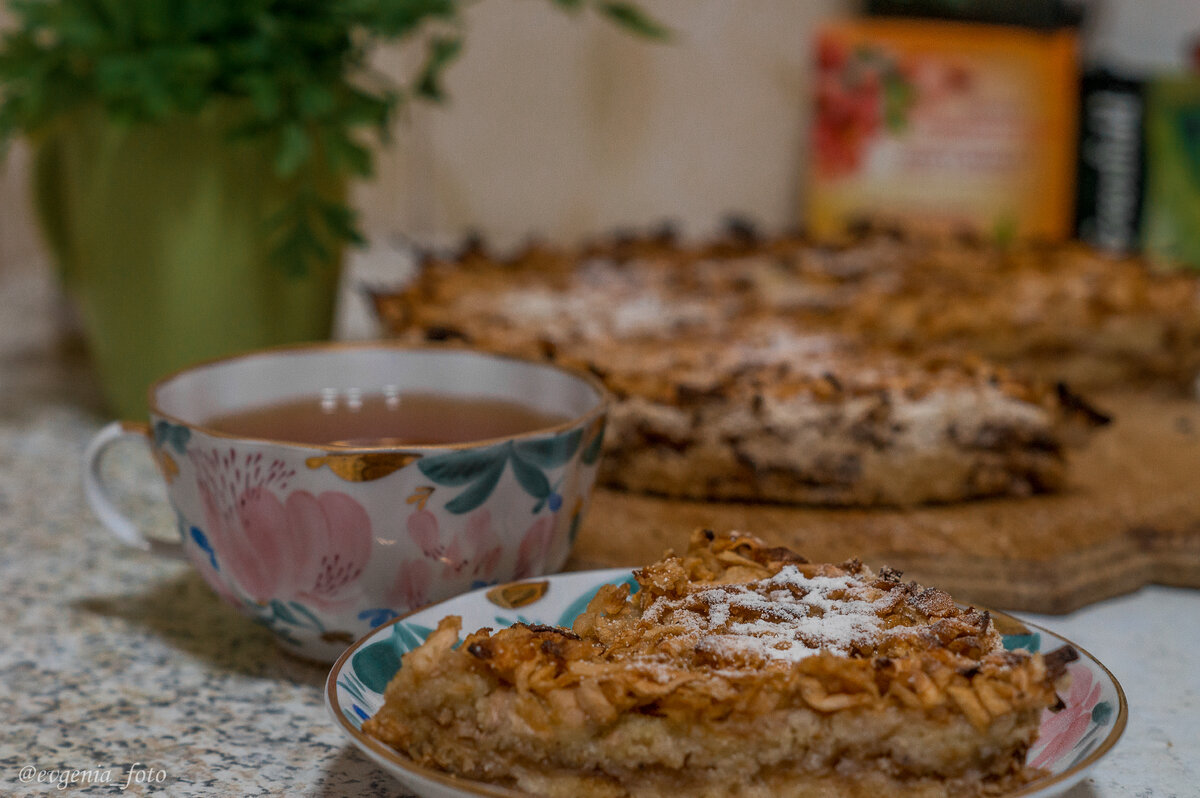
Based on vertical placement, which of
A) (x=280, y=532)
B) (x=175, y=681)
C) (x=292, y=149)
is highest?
(x=292, y=149)

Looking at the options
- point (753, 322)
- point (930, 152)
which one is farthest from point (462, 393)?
point (930, 152)

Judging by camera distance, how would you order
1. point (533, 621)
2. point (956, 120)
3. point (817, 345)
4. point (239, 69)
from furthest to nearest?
1. point (956, 120)
2. point (817, 345)
3. point (239, 69)
4. point (533, 621)

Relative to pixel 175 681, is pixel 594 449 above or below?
above

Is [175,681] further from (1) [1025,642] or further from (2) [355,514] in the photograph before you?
(1) [1025,642]

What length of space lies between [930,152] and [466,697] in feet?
4.75

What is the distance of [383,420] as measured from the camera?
28.1 inches

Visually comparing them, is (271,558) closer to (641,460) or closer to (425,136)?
(641,460)

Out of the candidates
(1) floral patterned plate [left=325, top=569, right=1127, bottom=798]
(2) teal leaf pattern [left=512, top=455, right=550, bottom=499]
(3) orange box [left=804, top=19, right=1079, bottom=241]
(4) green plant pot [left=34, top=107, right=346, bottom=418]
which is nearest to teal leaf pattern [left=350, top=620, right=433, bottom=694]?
(1) floral patterned plate [left=325, top=569, right=1127, bottom=798]

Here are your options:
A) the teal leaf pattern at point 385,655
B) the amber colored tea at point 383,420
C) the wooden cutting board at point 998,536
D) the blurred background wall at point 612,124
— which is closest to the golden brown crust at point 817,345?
the wooden cutting board at point 998,536

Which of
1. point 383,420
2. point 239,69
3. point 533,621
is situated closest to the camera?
point 533,621

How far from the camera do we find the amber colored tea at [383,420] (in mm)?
684

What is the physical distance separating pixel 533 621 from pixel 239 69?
574 mm

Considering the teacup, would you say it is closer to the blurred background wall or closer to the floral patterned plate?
the floral patterned plate

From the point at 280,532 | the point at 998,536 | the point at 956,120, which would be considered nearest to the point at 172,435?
the point at 280,532
